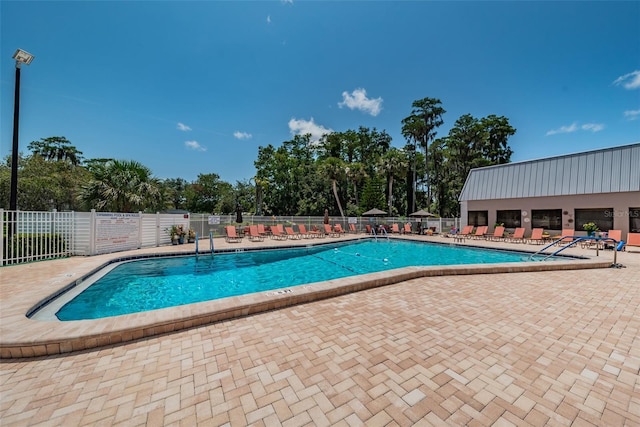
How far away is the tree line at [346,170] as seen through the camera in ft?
73.5

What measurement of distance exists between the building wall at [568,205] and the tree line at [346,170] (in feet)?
31.3

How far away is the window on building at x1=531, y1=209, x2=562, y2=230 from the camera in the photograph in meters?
15.2

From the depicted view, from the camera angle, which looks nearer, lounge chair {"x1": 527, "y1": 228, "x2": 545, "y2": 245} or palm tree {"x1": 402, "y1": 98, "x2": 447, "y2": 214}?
lounge chair {"x1": 527, "y1": 228, "x2": 545, "y2": 245}

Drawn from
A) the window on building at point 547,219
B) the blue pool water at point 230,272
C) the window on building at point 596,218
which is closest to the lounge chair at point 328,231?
the blue pool water at point 230,272

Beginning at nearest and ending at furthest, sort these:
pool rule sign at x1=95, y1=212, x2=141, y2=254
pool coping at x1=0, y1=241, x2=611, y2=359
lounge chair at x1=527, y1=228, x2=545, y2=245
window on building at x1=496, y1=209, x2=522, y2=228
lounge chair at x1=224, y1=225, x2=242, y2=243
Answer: pool coping at x1=0, y1=241, x2=611, y2=359 < pool rule sign at x1=95, y1=212, x2=141, y2=254 < lounge chair at x1=527, y1=228, x2=545, y2=245 < lounge chair at x1=224, y1=225, x2=242, y2=243 < window on building at x1=496, y1=209, x2=522, y2=228

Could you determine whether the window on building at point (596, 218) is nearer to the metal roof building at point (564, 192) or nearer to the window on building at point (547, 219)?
the metal roof building at point (564, 192)

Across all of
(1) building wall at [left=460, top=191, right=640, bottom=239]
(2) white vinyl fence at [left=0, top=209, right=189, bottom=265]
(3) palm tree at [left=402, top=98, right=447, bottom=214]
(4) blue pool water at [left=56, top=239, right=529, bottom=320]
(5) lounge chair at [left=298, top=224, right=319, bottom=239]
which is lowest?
(4) blue pool water at [left=56, top=239, right=529, bottom=320]

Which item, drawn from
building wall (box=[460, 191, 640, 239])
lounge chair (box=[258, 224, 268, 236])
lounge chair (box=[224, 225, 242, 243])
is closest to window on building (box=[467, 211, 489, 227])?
building wall (box=[460, 191, 640, 239])

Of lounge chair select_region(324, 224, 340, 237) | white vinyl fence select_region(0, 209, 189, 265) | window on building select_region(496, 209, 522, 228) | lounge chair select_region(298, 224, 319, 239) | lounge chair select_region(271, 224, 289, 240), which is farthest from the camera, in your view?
lounge chair select_region(324, 224, 340, 237)

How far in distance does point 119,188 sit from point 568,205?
2470 centimetres

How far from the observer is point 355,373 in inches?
92.6

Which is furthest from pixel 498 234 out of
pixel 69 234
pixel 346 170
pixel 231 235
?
pixel 69 234

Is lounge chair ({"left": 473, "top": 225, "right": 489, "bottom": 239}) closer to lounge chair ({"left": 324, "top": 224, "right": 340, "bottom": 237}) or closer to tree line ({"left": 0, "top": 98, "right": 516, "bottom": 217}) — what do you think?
lounge chair ({"left": 324, "top": 224, "right": 340, "bottom": 237})

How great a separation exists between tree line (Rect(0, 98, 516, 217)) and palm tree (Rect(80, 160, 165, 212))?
8.53 m
